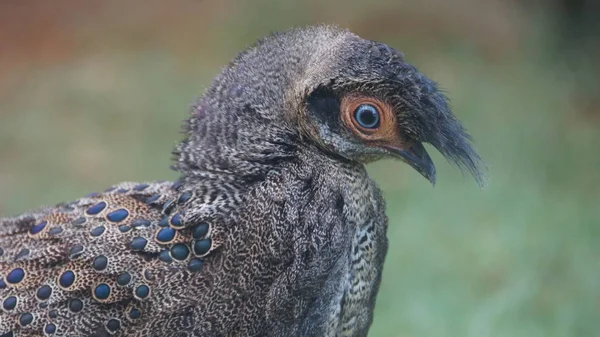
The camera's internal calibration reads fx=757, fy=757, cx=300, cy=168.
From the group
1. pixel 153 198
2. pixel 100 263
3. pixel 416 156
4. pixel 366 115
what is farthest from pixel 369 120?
pixel 100 263

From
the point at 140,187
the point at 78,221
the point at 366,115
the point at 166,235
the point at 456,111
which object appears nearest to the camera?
the point at 366,115

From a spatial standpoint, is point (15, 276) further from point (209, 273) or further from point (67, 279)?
point (209, 273)

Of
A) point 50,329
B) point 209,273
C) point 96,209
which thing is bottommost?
point 50,329

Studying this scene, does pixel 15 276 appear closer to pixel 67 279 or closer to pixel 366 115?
pixel 67 279

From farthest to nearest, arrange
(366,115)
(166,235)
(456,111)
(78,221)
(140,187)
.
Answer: (456,111), (140,187), (78,221), (166,235), (366,115)

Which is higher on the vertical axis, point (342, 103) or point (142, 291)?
point (342, 103)

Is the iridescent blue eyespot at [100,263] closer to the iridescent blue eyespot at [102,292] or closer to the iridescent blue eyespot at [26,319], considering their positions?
the iridescent blue eyespot at [102,292]

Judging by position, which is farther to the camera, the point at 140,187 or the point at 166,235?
the point at 140,187
